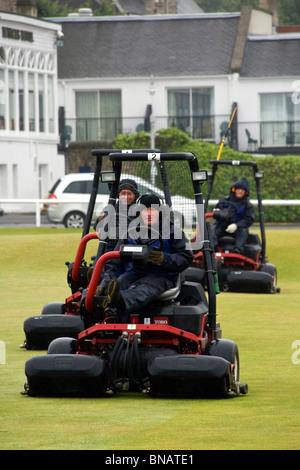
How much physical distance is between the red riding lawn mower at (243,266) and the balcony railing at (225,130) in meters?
26.4

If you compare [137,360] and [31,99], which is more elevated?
[31,99]

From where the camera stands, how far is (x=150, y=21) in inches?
1996

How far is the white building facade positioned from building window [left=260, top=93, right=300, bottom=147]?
859cm

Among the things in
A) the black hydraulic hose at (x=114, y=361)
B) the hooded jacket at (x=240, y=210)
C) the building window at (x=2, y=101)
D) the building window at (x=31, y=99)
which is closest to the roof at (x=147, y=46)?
the building window at (x=31, y=99)

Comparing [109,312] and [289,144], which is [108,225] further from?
[289,144]

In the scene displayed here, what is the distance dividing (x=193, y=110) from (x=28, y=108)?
23.5 ft

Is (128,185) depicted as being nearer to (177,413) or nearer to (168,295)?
(168,295)

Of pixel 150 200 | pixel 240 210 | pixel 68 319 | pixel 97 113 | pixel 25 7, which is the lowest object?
pixel 68 319

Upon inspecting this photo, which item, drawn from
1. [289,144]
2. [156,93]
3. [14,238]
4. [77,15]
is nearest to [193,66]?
[156,93]

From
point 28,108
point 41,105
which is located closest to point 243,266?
point 28,108

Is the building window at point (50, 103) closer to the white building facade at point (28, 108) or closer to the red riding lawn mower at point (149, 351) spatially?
the white building facade at point (28, 108)

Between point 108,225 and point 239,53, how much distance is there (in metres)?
37.6

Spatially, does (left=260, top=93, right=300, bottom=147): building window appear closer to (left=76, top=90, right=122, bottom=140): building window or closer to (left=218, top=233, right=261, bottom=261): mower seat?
(left=76, top=90, right=122, bottom=140): building window

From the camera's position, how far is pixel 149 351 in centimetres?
948
